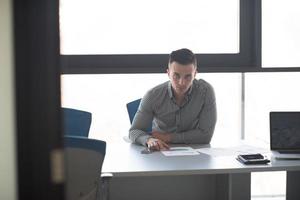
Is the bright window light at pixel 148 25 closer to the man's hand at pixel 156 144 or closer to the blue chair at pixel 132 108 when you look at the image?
the blue chair at pixel 132 108

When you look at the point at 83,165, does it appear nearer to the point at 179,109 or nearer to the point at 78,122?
the point at 78,122

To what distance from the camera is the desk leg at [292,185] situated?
2844 millimetres

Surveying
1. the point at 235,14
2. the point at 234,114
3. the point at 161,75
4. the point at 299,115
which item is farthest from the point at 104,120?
the point at 299,115

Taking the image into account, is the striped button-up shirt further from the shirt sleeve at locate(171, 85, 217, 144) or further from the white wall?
the white wall

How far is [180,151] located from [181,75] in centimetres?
53

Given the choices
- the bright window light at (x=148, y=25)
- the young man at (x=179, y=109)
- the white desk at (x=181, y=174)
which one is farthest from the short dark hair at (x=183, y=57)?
the bright window light at (x=148, y=25)

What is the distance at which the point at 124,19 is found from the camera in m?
3.98

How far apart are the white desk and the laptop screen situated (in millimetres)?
164

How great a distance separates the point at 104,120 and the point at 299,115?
6.46 ft

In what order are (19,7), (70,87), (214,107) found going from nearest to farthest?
(19,7) → (214,107) → (70,87)

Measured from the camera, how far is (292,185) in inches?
114

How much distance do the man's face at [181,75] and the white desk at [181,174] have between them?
0.50 m

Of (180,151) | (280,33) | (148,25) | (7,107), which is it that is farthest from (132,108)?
(7,107)

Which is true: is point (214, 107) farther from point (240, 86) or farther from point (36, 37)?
point (36, 37)
